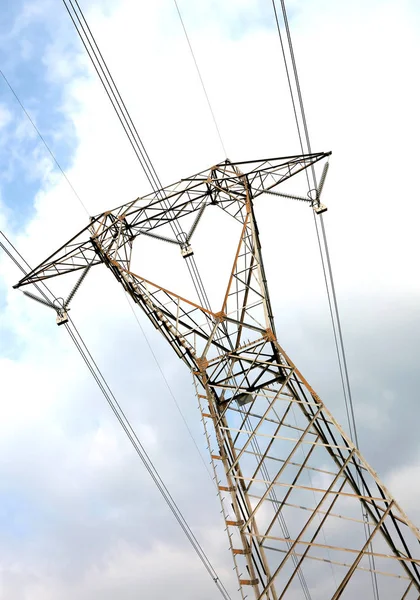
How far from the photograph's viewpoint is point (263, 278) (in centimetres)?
1464

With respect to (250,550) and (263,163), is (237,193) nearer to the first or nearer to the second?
(263,163)

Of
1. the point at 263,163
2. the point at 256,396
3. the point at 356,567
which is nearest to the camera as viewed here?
the point at 356,567

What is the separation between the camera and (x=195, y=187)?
16938 mm

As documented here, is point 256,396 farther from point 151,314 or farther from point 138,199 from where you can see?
point 138,199

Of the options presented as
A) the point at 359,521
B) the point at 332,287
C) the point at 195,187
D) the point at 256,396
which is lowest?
the point at 359,521

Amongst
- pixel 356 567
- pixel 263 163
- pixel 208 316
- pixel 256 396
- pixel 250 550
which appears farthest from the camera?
pixel 263 163

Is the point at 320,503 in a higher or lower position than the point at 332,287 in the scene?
lower

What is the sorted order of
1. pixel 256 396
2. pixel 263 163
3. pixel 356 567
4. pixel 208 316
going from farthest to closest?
pixel 263 163
pixel 208 316
pixel 256 396
pixel 356 567

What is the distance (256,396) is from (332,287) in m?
5.42

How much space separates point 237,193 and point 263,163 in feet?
4.27

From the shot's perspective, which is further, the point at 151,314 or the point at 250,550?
the point at 151,314

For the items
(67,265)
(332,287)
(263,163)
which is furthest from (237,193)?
(67,265)

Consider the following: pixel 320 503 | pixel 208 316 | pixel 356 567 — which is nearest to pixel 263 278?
pixel 208 316

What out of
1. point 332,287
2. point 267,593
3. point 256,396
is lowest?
point 267,593
